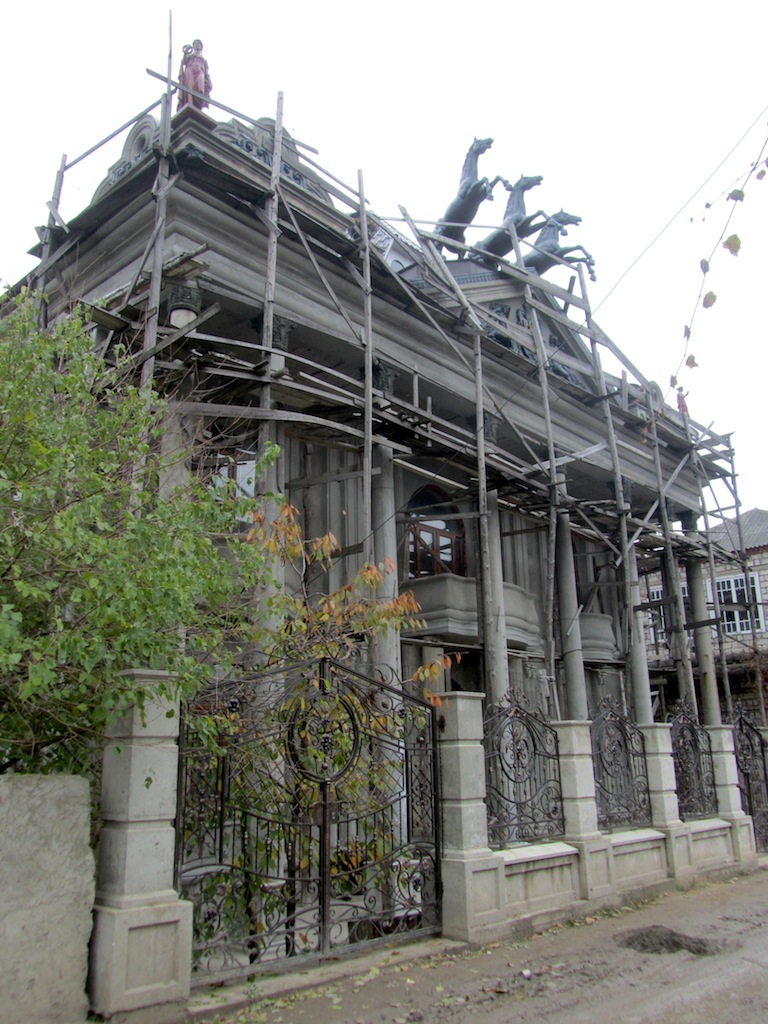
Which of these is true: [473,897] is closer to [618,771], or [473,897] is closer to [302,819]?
[302,819]

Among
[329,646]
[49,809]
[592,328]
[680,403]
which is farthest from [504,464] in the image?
[49,809]

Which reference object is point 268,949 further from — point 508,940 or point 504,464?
point 504,464

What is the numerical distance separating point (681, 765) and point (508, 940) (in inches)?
220

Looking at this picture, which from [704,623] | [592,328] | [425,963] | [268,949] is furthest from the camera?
[704,623]

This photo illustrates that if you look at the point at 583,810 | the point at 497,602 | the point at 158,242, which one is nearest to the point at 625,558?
the point at 497,602

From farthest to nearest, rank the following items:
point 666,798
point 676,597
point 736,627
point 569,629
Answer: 1. point 736,627
2. point 676,597
3. point 569,629
4. point 666,798

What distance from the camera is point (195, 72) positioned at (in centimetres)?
1430

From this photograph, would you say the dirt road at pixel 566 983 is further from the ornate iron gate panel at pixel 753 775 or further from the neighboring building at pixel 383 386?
the ornate iron gate panel at pixel 753 775

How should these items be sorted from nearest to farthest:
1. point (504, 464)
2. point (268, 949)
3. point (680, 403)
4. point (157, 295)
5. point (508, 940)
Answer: point (680, 403) < point (268, 949) < point (508, 940) < point (157, 295) < point (504, 464)

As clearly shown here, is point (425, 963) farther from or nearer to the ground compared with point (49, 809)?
nearer to the ground

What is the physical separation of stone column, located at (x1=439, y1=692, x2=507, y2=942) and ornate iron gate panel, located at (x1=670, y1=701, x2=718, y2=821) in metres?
5.14

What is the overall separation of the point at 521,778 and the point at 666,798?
10.8 ft

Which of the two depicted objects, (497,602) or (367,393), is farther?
(497,602)

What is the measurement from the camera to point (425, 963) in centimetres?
737
